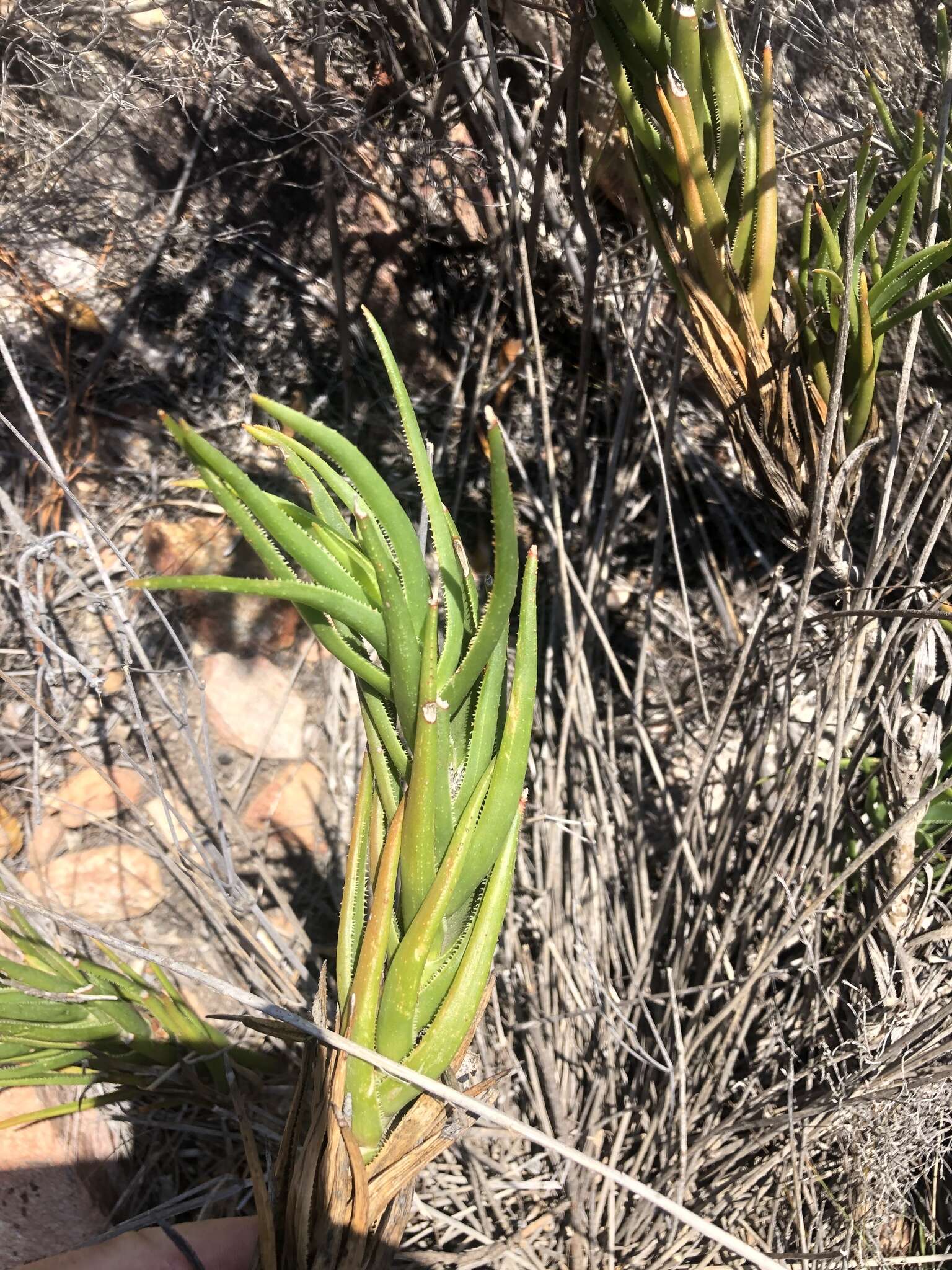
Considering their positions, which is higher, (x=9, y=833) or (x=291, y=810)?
(x=9, y=833)

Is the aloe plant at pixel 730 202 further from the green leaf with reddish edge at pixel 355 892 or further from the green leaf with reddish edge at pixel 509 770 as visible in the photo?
the green leaf with reddish edge at pixel 355 892

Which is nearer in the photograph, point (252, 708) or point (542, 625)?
point (542, 625)

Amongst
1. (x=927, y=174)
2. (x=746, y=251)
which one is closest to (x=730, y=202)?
(x=746, y=251)

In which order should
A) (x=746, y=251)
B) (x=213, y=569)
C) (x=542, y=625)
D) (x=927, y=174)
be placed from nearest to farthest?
(x=746, y=251) → (x=927, y=174) → (x=542, y=625) → (x=213, y=569)

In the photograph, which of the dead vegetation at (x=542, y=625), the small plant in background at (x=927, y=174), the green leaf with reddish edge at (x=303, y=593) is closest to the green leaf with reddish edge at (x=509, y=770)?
the green leaf with reddish edge at (x=303, y=593)

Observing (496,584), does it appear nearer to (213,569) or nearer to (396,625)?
(396,625)

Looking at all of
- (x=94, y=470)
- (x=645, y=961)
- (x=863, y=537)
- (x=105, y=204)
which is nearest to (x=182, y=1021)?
(x=645, y=961)
